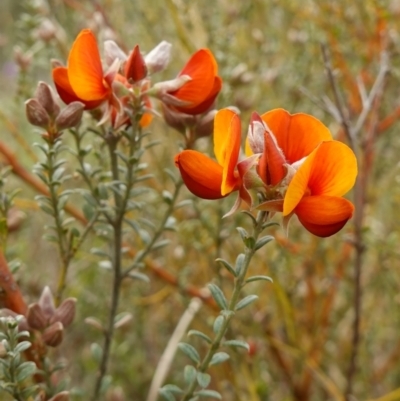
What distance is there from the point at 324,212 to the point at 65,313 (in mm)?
291

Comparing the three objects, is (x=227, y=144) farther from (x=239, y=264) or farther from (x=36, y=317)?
(x=36, y=317)

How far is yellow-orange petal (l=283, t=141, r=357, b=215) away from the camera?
0.45 meters

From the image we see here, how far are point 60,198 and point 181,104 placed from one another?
21cm

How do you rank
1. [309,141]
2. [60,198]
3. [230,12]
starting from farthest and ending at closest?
[230,12]
[60,198]
[309,141]

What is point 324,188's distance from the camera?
48 cm

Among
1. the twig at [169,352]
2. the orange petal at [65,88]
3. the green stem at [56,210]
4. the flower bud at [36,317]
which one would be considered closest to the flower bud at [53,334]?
the flower bud at [36,317]

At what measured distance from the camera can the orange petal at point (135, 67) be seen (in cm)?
57

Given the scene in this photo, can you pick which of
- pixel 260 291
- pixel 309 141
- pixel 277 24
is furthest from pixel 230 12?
pixel 309 141

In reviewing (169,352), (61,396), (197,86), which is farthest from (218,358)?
(169,352)

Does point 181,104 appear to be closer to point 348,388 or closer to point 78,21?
point 348,388

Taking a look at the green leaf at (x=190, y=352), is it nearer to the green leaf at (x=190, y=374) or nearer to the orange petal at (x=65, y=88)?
the green leaf at (x=190, y=374)

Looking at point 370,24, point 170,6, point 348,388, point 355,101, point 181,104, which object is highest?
point 170,6

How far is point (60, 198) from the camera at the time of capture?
70 centimetres

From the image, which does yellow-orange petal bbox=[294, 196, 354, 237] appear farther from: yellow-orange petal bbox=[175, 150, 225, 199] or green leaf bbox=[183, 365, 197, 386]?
green leaf bbox=[183, 365, 197, 386]
